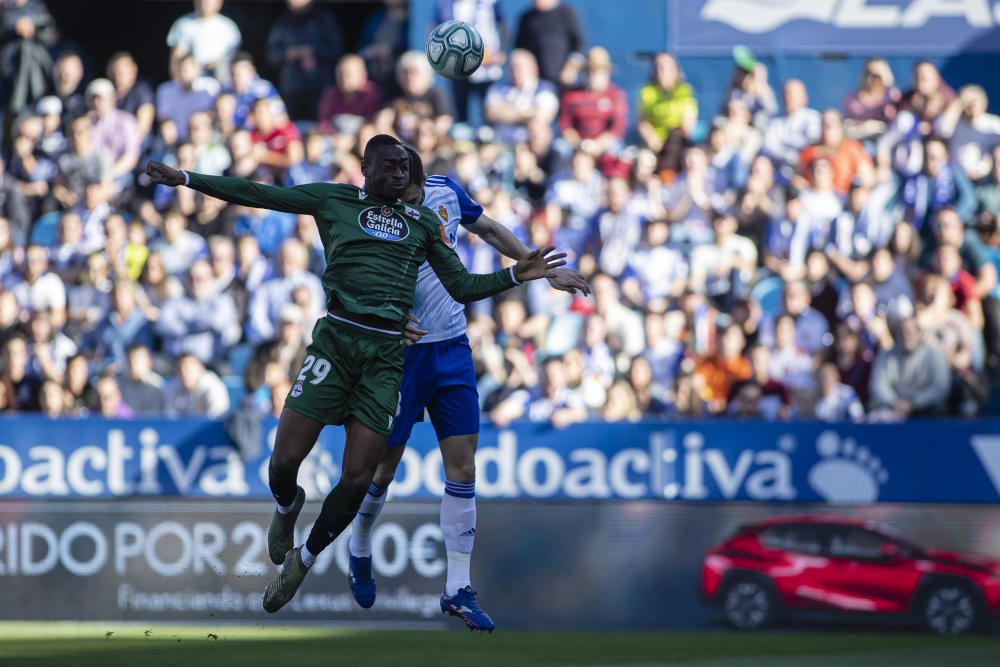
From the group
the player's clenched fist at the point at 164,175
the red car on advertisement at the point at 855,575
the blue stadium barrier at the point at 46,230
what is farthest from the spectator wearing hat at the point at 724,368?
the player's clenched fist at the point at 164,175

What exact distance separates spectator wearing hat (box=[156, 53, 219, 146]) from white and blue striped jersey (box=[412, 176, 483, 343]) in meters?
8.70

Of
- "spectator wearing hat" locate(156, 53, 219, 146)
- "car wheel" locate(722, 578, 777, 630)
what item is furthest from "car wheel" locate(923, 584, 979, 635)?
"spectator wearing hat" locate(156, 53, 219, 146)

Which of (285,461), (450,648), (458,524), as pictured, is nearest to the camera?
(285,461)

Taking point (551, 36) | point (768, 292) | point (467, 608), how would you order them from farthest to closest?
1. point (551, 36)
2. point (768, 292)
3. point (467, 608)

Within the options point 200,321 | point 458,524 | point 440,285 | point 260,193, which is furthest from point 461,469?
point 200,321

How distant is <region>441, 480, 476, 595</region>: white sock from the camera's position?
10.5 metres

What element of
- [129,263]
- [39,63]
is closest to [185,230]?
[129,263]

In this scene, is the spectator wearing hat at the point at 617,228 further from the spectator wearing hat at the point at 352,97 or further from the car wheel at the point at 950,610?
the car wheel at the point at 950,610

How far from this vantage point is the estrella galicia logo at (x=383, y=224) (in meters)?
9.80

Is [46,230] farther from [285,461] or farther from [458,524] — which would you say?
[285,461]

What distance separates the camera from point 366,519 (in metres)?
10.7

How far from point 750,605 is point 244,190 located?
687cm

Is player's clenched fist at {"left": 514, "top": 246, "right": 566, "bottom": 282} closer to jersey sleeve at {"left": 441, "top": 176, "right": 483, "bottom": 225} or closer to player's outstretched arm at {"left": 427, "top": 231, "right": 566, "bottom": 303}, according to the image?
player's outstretched arm at {"left": 427, "top": 231, "right": 566, "bottom": 303}

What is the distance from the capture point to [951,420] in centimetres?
1452
